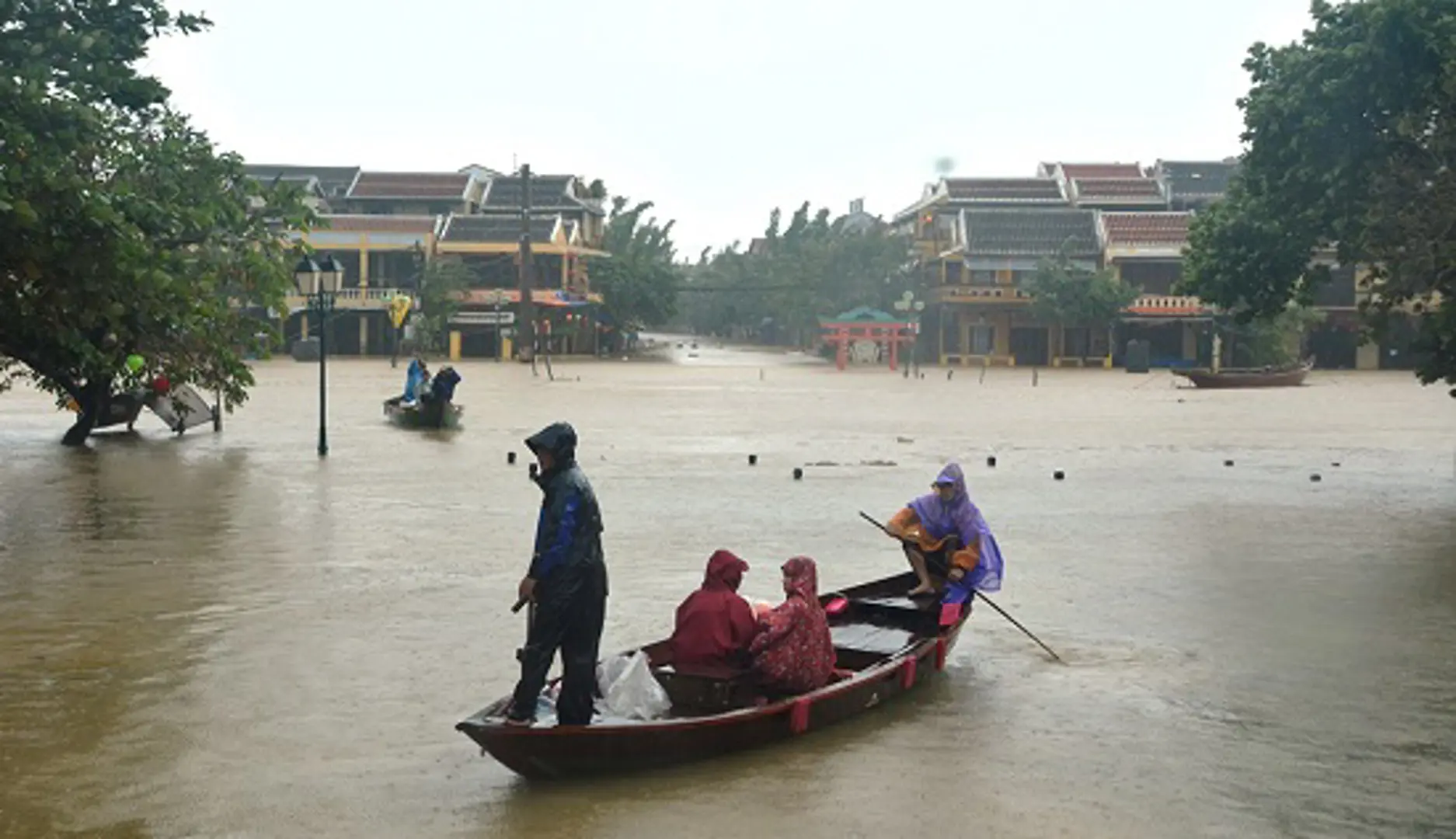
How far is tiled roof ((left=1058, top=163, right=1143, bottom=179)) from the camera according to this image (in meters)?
73.3

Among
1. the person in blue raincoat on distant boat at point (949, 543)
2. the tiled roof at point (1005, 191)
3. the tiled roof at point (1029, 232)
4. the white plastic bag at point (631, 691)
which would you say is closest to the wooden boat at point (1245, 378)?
the tiled roof at point (1029, 232)

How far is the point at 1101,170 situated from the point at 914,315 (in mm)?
11341

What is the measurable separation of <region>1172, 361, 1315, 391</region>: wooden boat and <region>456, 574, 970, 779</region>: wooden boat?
4351 cm

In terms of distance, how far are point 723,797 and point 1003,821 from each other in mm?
1354

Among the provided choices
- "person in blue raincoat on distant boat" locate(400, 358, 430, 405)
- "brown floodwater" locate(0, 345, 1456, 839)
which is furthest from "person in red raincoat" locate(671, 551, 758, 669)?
"person in blue raincoat on distant boat" locate(400, 358, 430, 405)

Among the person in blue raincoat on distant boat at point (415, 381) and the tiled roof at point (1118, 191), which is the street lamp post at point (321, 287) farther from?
the tiled roof at point (1118, 191)

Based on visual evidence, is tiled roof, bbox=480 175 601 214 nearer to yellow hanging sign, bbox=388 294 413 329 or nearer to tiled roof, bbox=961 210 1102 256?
yellow hanging sign, bbox=388 294 413 329

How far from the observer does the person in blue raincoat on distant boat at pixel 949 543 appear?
10.5 m

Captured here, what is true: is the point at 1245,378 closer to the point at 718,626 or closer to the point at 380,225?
the point at 380,225

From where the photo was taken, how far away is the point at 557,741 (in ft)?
24.1

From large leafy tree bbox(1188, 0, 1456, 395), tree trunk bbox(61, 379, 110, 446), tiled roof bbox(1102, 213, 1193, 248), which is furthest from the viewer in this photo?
tiled roof bbox(1102, 213, 1193, 248)

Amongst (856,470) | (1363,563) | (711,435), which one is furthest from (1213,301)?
(711,435)

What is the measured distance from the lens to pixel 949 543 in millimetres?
10797

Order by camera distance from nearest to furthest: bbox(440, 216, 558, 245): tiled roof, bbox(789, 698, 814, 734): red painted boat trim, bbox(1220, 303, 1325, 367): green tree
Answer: bbox(789, 698, 814, 734): red painted boat trim < bbox(1220, 303, 1325, 367): green tree < bbox(440, 216, 558, 245): tiled roof
